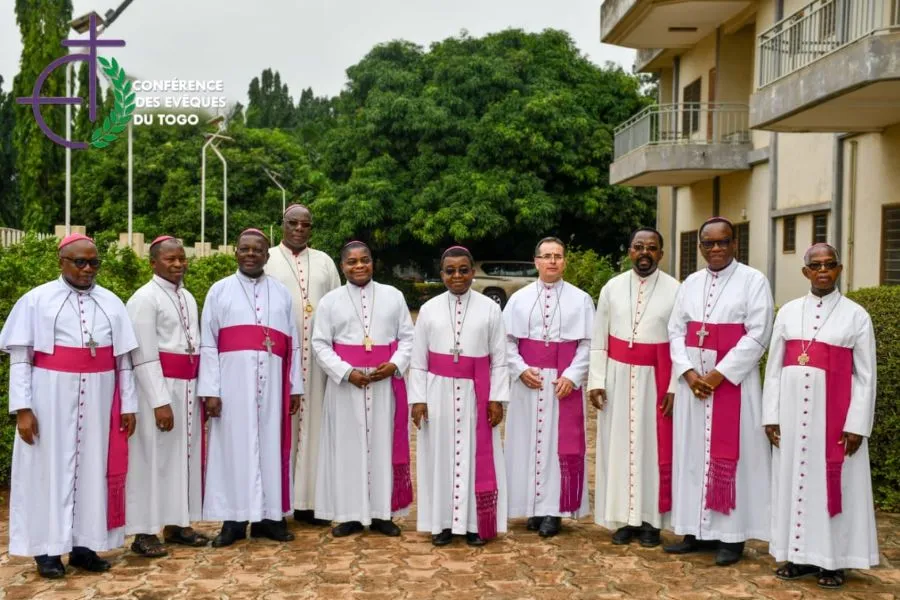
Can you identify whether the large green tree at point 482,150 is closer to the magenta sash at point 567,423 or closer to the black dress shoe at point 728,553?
the magenta sash at point 567,423

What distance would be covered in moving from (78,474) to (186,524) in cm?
90

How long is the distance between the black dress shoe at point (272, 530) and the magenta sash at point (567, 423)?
189 cm

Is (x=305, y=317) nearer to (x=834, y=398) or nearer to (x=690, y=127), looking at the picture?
(x=834, y=398)

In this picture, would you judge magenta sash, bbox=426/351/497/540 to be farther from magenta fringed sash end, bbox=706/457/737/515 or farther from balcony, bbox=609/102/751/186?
balcony, bbox=609/102/751/186

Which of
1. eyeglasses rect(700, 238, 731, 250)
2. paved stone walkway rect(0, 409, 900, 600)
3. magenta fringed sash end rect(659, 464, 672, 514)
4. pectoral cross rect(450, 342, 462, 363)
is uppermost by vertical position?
eyeglasses rect(700, 238, 731, 250)

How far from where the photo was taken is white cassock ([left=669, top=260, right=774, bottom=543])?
6676 millimetres

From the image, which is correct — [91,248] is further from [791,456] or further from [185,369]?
[791,456]

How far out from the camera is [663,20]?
18375mm

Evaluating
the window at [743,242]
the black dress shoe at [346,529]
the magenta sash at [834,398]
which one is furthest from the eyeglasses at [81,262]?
the window at [743,242]

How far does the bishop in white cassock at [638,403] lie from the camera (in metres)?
7.12

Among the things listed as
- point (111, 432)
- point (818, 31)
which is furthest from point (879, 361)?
point (818, 31)

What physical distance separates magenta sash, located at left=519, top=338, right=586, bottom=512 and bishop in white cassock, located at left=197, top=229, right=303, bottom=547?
1664mm

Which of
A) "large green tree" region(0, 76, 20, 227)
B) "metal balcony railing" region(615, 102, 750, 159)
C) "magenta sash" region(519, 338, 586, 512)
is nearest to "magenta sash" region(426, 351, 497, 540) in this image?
"magenta sash" region(519, 338, 586, 512)

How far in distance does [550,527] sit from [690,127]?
13253mm
